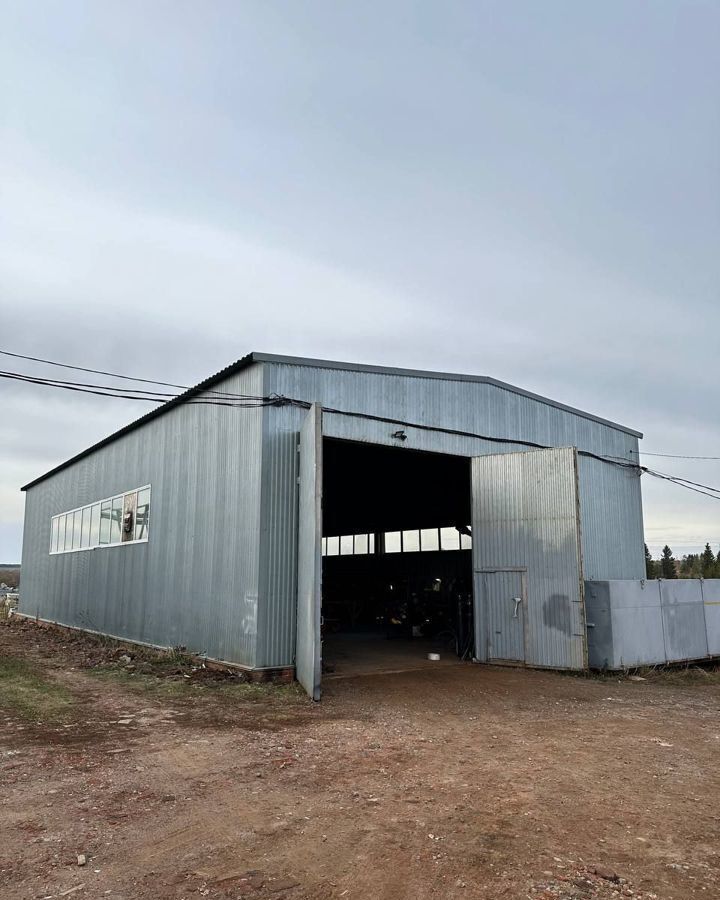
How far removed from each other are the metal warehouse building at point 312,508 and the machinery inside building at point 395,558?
0.21 m

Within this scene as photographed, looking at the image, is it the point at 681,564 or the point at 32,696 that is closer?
the point at 32,696

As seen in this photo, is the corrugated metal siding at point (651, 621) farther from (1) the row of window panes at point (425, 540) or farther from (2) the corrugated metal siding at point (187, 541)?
(1) the row of window panes at point (425, 540)

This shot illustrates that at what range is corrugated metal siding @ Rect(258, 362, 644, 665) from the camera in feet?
38.9

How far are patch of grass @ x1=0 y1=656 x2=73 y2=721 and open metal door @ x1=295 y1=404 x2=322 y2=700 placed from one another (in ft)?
11.2

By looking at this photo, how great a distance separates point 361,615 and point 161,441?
43.9 feet

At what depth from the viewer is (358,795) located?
604cm

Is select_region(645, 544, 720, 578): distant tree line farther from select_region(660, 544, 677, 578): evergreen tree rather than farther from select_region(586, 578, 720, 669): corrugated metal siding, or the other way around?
select_region(586, 578, 720, 669): corrugated metal siding

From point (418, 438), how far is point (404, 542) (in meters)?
14.6

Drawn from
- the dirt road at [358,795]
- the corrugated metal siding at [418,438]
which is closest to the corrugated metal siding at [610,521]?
the corrugated metal siding at [418,438]

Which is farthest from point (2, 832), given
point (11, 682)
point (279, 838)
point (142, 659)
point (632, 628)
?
point (632, 628)

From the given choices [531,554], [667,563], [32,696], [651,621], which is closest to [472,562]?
[531,554]

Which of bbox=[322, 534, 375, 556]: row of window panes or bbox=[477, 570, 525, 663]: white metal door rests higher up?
bbox=[322, 534, 375, 556]: row of window panes

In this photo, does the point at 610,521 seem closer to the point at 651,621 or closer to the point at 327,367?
the point at 651,621

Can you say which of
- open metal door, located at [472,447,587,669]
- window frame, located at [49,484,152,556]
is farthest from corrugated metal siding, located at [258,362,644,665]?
window frame, located at [49,484,152,556]
